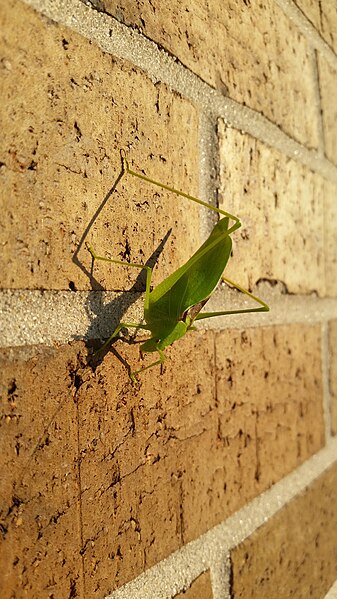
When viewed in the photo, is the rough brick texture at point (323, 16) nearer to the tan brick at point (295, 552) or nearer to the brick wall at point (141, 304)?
the brick wall at point (141, 304)

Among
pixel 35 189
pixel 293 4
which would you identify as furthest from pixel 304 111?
pixel 35 189

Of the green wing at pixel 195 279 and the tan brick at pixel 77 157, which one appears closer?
the tan brick at pixel 77 157

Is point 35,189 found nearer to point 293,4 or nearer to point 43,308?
→ point 43,308

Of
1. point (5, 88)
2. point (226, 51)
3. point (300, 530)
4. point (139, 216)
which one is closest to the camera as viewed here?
point (5, 88)

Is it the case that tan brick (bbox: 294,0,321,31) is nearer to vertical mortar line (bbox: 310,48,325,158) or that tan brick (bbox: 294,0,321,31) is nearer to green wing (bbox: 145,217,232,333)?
vertical mortar line (bbox: 310,48,325,158)

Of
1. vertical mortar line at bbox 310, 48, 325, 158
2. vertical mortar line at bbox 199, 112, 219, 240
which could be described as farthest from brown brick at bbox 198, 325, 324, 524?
vertical mortar line at bbox 310, 48, 325, 158

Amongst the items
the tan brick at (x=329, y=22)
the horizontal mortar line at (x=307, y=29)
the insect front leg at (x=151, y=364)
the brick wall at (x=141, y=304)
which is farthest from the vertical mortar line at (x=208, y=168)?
the tan brick at (x=329, y=22)

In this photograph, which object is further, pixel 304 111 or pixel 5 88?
pixel 304 111

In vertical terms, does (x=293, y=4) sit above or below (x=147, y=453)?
above
